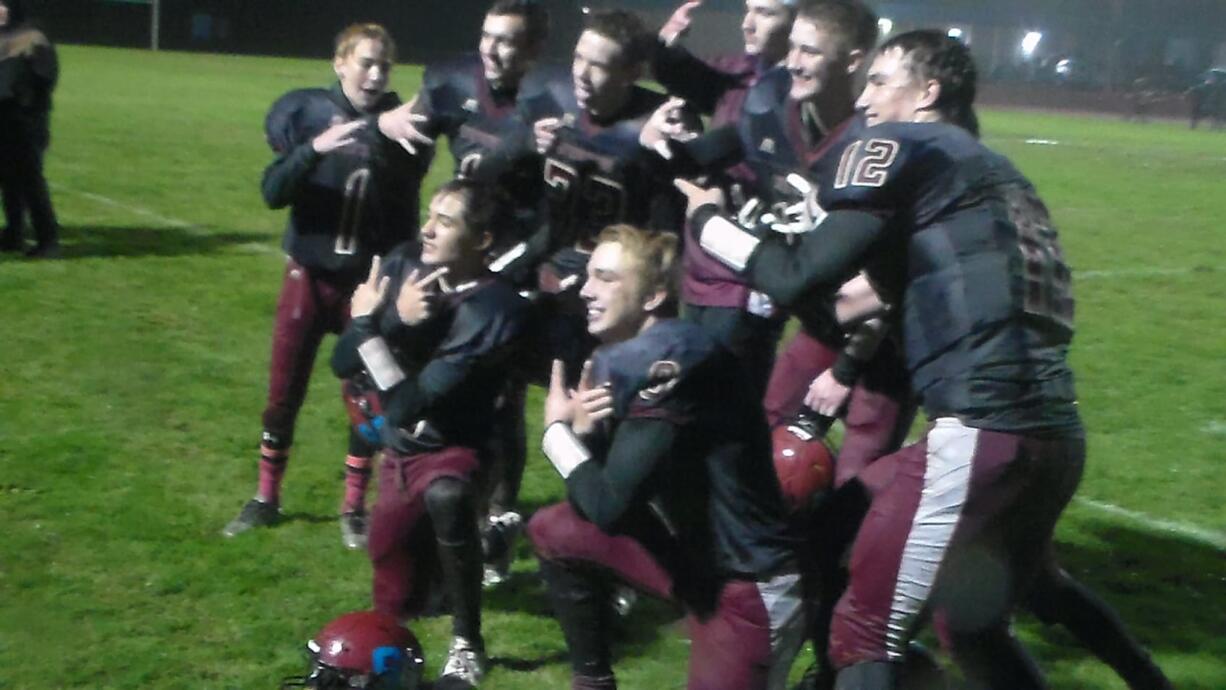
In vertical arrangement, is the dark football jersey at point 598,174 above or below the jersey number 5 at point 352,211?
above

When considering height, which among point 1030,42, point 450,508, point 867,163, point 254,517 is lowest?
point 254,517

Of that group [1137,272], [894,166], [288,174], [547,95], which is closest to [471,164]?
[547,95]

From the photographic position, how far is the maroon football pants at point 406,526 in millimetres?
4332

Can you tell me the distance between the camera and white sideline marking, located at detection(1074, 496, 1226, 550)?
605cm

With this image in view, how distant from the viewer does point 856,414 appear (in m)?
4.59

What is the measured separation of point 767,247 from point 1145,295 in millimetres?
8858

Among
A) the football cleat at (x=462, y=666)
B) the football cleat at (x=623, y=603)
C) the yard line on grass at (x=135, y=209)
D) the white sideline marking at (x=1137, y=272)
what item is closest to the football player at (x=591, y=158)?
the football cleat at (x=623, y=603)

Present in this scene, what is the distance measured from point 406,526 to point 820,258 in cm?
164

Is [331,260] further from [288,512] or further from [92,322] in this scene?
[92,322]

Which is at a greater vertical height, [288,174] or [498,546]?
[288,174]

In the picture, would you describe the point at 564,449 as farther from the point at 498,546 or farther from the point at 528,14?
the point at 528,14

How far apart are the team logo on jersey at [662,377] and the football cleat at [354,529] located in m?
2.37

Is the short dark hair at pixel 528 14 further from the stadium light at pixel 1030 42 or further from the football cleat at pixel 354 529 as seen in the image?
the stadium light at pixel 1030 42

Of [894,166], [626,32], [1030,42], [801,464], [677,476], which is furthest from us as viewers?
[1030,42]
